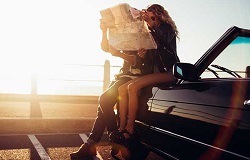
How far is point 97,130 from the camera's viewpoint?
404 centimetres

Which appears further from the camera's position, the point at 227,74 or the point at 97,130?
the point at 97,130

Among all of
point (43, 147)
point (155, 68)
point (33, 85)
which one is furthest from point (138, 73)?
point (33, 85)

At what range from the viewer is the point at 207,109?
2.19 meters

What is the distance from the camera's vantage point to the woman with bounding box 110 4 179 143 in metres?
3.20

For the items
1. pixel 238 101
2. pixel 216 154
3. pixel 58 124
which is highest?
pixel 238 101

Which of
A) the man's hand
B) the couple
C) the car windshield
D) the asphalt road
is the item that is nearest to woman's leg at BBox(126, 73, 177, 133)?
the couple

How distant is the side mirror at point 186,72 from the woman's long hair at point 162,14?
1.03 metres

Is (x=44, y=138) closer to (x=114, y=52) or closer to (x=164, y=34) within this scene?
(x=114, y=52)

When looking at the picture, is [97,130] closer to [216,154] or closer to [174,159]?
[174,159]

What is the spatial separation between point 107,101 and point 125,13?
42.2 inches

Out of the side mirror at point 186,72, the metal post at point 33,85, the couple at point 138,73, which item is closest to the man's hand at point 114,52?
the couple at point 138,73

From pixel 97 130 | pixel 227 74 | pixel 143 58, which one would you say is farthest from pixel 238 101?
pixel 97 130

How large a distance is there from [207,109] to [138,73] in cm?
155

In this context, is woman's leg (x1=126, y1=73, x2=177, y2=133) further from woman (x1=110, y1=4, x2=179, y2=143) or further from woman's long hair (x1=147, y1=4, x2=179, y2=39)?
woman's long hair (x1=147, y1=4, x2=179, y2=39)
